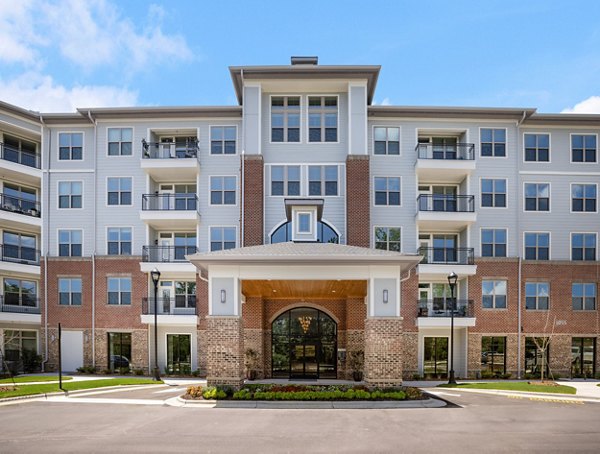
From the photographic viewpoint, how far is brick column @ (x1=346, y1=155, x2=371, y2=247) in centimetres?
2705

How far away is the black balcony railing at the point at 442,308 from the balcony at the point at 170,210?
48.8 ft

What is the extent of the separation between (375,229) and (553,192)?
11.6 meters

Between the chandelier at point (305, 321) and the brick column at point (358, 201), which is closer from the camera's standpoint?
the chandelier at point (305, 321)

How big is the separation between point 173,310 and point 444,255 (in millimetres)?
17315

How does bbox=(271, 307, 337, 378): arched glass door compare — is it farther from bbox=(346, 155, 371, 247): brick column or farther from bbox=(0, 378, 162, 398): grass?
bbox=(0, 378, 162, 398): grass

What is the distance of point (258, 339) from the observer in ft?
83.7

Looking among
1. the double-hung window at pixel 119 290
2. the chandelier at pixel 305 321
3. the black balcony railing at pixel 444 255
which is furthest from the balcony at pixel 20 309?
the black balcony railing at pixel 444 255

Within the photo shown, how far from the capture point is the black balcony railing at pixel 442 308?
90.9 ft

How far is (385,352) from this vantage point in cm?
1764

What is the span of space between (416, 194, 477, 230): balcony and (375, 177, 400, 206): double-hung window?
142 centimetres

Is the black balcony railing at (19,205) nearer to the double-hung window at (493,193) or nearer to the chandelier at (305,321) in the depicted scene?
the chandelier at (305,321)

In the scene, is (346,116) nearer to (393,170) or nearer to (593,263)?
(393,170)

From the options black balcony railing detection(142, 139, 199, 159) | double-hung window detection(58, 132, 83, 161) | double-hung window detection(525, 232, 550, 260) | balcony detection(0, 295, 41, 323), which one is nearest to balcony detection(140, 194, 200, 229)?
black balcony railing detection(142, 139, 199, 159)

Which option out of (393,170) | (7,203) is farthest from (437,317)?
(7,203)
